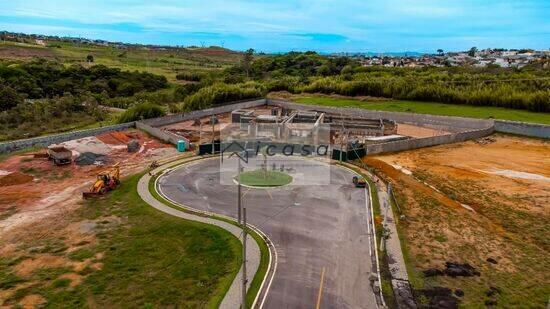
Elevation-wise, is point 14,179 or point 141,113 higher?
point 141,113

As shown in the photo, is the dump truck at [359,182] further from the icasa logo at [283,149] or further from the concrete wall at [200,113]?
the concrete wall at [200,113]

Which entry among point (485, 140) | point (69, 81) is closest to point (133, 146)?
point (485, 140)

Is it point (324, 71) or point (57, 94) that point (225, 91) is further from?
point (324, 71)

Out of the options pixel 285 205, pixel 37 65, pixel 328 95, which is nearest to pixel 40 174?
pixel 285 205

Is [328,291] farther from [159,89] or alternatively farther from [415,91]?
[159,89]

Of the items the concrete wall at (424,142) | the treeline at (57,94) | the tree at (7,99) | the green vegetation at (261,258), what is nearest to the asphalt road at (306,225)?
the green vegetation at (261,258)
